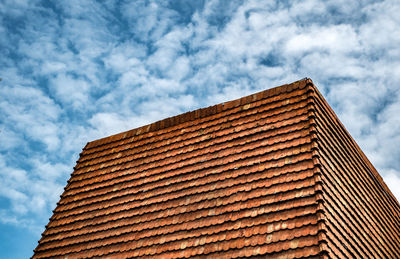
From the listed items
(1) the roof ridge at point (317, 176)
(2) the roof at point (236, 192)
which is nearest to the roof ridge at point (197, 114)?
(2) the roof at point (236, 192)

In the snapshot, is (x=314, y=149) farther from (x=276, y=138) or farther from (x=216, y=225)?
(x=216, y=225)

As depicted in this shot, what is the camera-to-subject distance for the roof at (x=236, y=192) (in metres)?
5.73

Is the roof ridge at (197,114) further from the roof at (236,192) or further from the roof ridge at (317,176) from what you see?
the roof ridge at (317,176)

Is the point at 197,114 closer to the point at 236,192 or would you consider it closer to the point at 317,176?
the point at 236,192

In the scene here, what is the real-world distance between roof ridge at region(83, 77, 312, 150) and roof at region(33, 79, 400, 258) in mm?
28

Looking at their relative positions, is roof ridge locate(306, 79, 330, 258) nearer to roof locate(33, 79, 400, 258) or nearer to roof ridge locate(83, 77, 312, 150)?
roof locate(33, 79, 400, 258)

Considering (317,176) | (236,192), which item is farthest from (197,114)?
(317,176)

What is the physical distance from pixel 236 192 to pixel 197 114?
2769 mm

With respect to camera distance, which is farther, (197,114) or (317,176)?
(197,114)

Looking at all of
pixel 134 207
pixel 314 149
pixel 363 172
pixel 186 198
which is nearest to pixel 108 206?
pixel 134 207

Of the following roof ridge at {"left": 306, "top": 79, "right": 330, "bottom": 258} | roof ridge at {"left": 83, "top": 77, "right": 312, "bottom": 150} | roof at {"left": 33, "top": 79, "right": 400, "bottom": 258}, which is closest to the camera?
roof ridge at {"left": 306, "top": 79, "right": 330, "bottom": 258}

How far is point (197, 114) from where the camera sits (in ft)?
28.5

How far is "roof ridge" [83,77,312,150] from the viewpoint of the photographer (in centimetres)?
757

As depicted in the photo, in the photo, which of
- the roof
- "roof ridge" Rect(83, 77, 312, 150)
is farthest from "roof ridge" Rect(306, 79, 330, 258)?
"roof ridge" Rect(83, 77, 312, 150)
